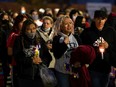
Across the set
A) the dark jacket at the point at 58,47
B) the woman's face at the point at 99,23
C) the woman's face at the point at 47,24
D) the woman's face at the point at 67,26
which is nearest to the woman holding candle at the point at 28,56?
the dark jacket at the point at 58,47

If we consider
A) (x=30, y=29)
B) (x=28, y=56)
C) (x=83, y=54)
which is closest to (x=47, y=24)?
(x=30, y=29)

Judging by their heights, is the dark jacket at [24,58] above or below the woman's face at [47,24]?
below

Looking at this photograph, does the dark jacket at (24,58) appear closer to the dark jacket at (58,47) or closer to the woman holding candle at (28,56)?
the woman holding candle at (28,56)

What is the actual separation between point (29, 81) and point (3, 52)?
2.97m

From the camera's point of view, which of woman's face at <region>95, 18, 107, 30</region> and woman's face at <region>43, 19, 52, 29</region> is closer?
woman's face at <region>95, 18, 107, 30</region>

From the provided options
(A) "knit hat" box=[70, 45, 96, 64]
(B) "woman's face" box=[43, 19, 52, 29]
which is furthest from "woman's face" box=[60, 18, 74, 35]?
(B) "woman's face" box=[43, 19, 52, 29]

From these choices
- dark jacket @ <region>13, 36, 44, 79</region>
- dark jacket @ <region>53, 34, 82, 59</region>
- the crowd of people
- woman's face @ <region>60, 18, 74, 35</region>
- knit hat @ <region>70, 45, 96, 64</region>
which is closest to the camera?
knit hat @ <region>70, 45, 96, 64</region>

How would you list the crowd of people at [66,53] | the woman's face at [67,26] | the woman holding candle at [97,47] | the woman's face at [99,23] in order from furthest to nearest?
the woman's face at [99,23] < the woman holding candle at [97,47] < the woman's face at [67,26] < the crowd of people at [66,53]

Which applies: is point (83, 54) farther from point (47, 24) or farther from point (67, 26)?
point (47, 24)

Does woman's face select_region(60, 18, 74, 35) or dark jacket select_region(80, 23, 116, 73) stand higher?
woman's face select_region(60, 18, 74, 35)

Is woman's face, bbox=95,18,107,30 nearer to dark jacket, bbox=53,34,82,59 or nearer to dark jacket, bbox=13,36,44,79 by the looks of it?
dark jacket, bbox=53,34,82,59

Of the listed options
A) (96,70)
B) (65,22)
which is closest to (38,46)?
(65,22)

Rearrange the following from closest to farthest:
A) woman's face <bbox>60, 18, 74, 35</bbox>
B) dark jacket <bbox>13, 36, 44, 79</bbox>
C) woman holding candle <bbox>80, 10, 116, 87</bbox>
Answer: dark jacket <bbox>13, 36, 44, 79</bbox>
woman's face <bbox>60, 18, 74, 35</bbox>
woman holding candle <bbox>80, 10, 116, 87</bbox>

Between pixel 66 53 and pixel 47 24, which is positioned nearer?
pixel 66 53
